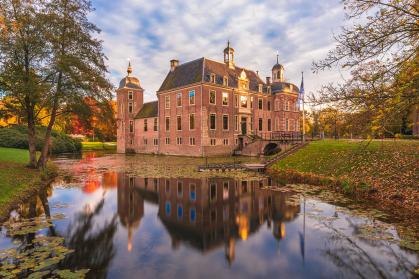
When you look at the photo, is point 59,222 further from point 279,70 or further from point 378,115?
point 279,70

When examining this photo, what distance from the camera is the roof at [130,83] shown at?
47281mm

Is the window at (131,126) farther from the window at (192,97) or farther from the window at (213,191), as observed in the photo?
the window at (213,191)

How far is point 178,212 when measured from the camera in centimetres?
1115

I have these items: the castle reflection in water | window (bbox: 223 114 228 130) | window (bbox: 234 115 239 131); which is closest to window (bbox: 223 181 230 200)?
the castle reflection in water

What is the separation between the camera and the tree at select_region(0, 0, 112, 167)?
15516 mm

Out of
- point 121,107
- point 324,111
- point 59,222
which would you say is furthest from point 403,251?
point 121,107

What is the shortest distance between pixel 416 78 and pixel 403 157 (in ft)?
31.5

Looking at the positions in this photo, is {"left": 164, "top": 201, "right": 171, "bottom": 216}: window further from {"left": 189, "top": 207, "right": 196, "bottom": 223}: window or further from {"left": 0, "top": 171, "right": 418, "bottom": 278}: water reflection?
{"left": 189, "top": 207, "right": 196, "bottom": 223}: window

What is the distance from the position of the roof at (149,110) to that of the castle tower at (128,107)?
3.83 feet

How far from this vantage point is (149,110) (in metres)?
46.1

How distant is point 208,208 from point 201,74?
27700 millimetres

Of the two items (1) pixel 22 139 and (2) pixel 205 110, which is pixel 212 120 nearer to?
(2) pixel 205 110

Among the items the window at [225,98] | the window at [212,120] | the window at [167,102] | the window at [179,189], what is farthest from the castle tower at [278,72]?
the window at [179,189]

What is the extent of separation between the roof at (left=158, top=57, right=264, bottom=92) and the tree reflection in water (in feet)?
93.5
